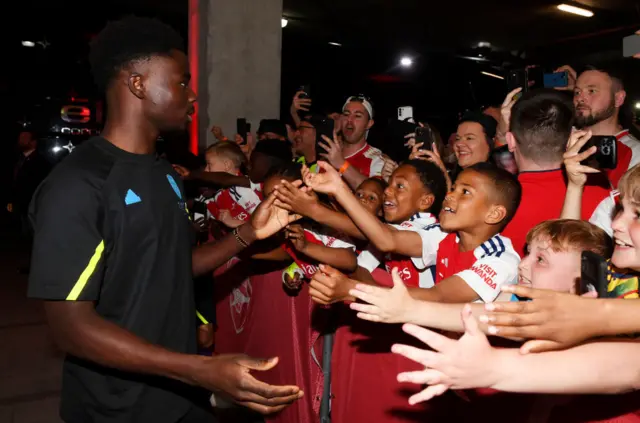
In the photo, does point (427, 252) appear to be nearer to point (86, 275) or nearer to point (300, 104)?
point (86, 275)

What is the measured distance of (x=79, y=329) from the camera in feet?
6.08

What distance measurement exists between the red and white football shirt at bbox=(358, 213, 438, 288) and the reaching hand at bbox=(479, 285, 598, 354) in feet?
6.41

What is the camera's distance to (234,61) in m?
8.84

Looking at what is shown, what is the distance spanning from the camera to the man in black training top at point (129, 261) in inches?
71.8

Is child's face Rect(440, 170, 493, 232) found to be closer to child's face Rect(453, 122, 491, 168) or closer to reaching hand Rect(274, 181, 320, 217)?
reaching hand Rect(274, 181, 320, 217)

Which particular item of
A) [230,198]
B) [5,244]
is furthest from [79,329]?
[5,244]

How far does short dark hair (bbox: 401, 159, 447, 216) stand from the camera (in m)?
3.62

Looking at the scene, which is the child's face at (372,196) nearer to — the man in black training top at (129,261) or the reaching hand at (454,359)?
the man in black training top at (129,261)

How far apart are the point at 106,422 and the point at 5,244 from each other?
11890 millimetres

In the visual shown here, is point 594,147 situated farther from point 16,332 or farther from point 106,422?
point 16,332

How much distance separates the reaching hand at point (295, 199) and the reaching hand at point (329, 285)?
652 mm

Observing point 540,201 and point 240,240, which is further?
point 540,201

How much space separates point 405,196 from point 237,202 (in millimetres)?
2105

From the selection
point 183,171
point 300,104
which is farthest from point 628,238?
point 300,104
